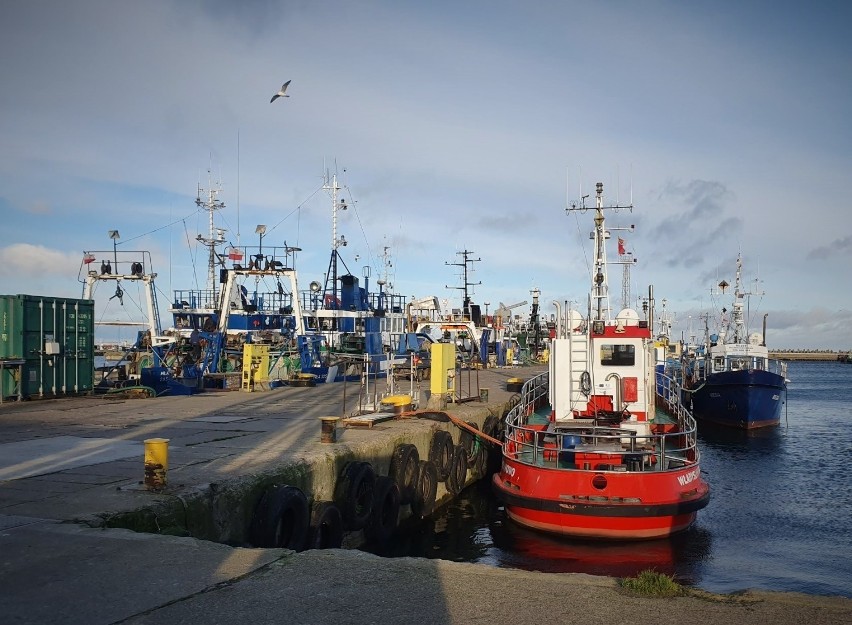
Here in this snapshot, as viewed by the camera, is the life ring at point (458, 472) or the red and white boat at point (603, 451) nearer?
the red and white boat at point (603, 451)

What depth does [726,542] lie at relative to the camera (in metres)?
14.8

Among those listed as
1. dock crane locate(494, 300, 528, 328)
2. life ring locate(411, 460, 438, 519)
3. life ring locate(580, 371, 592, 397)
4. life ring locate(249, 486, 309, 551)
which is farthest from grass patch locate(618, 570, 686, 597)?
dock crane locate(494, 300, 528, 328)

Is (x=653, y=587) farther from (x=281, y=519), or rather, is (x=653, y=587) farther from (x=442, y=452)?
(x=442, y=452)

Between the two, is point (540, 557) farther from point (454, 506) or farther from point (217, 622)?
point (217, 622)

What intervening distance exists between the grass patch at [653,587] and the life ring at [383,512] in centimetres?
722

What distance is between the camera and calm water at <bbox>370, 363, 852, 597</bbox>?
12.6 meters

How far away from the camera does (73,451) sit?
38.9 ft

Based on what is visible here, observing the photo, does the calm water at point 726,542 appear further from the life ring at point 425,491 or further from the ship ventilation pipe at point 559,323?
the ship ventilation pipe at point 559,323

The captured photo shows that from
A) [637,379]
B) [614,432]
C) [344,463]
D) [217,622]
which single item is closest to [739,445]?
[637,379]

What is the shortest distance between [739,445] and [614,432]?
18.4 m

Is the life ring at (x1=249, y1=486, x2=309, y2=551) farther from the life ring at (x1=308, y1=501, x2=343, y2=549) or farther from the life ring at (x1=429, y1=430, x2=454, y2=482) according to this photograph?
the life ring at (x1=429, y1=430, x2=454, y2=482)

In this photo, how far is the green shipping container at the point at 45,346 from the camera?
18406mm

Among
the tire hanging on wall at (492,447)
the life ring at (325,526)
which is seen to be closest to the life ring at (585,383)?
the tire hanging on wall at (492,447)

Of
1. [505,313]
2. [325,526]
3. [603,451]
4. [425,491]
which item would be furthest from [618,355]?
[505,313]
